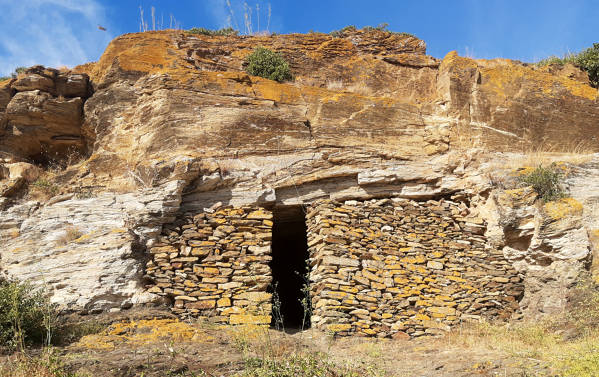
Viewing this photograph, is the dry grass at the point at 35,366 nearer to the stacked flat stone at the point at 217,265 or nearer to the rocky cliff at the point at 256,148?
the rocky cliff at the point at 256,148

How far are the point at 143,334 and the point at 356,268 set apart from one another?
3.51m

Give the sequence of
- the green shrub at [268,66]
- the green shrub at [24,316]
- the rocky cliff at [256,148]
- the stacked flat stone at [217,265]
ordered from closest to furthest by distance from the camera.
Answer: the green shrub at [24,316], the stacked flat stone at [217,265], the rocky cliff at [256,148], the green shrub at [268,66]

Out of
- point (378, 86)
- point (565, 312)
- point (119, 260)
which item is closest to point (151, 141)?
point (119, 260)

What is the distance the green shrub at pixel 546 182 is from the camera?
9095 millimetres

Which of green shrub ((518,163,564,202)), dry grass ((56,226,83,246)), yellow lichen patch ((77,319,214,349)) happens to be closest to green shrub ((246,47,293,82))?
dry grass ((56,226,83,246))

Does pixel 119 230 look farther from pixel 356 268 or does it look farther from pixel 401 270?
pixel 401 270

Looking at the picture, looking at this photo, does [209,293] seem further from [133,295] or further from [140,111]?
Answer: [140,111]

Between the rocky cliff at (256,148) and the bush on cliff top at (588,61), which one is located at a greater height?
the bush on cliff top at (588,61)

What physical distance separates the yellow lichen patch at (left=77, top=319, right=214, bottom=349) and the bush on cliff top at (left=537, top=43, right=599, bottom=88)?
1108 cm

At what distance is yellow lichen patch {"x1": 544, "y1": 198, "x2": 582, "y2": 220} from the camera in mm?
8672

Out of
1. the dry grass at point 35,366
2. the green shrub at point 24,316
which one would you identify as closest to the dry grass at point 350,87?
the green shrub at point 24,316

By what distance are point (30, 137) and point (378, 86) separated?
7632mm

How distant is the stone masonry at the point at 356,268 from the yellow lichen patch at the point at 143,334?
59 cm

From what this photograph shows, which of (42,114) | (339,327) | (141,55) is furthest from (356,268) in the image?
(42,114)
